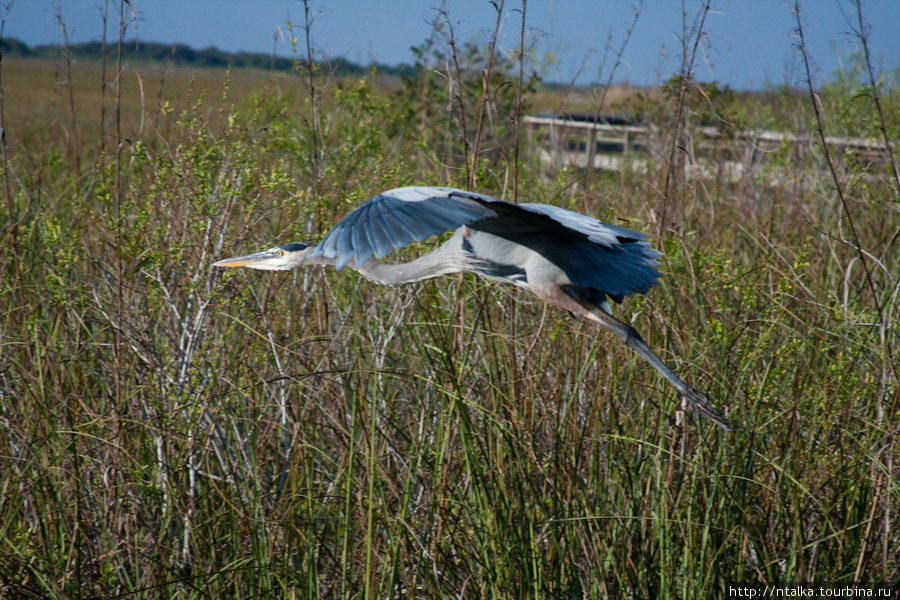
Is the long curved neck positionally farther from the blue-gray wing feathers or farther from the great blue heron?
the blue-gray wing feathers

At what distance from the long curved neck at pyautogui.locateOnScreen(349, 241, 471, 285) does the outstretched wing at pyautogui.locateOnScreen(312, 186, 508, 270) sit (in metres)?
0.37

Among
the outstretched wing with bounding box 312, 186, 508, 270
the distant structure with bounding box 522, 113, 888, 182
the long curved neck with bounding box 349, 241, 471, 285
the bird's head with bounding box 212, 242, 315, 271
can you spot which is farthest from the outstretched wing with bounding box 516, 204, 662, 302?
the distant structure with bounding box 522, 113, 888, 182

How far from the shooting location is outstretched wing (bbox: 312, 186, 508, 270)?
71.2 inches

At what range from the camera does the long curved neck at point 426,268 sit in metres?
2.34

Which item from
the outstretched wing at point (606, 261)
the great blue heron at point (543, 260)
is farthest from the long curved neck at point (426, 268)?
the outstretched wing at point (606, 261)

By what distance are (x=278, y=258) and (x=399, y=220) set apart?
811mm

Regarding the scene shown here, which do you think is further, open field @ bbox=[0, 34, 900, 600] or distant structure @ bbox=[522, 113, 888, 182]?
distant structure @ bbox=[522, 113, 888, 182]

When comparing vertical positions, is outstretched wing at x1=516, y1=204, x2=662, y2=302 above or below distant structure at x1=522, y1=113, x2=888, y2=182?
below

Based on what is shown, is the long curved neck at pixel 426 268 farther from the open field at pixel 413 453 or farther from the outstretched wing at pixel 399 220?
the outstretched wing at pixel 399 220

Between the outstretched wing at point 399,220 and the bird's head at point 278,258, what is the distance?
0.55 m

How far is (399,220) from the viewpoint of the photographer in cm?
189

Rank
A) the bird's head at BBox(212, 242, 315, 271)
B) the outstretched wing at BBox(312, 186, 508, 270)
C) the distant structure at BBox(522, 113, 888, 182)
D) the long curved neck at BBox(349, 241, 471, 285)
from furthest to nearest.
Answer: the distant structure at BBox(522, 113, 888, 182)
the bird's head at BBox(212, 242, 315, 271)
the long curved neck at BBox(349, 241, 471, 285)
the outstretched wing at BBox(312, 186, 508, 270)

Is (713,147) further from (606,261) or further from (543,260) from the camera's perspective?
(543,260)

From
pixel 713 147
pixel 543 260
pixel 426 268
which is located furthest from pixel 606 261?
pixel 713 147
